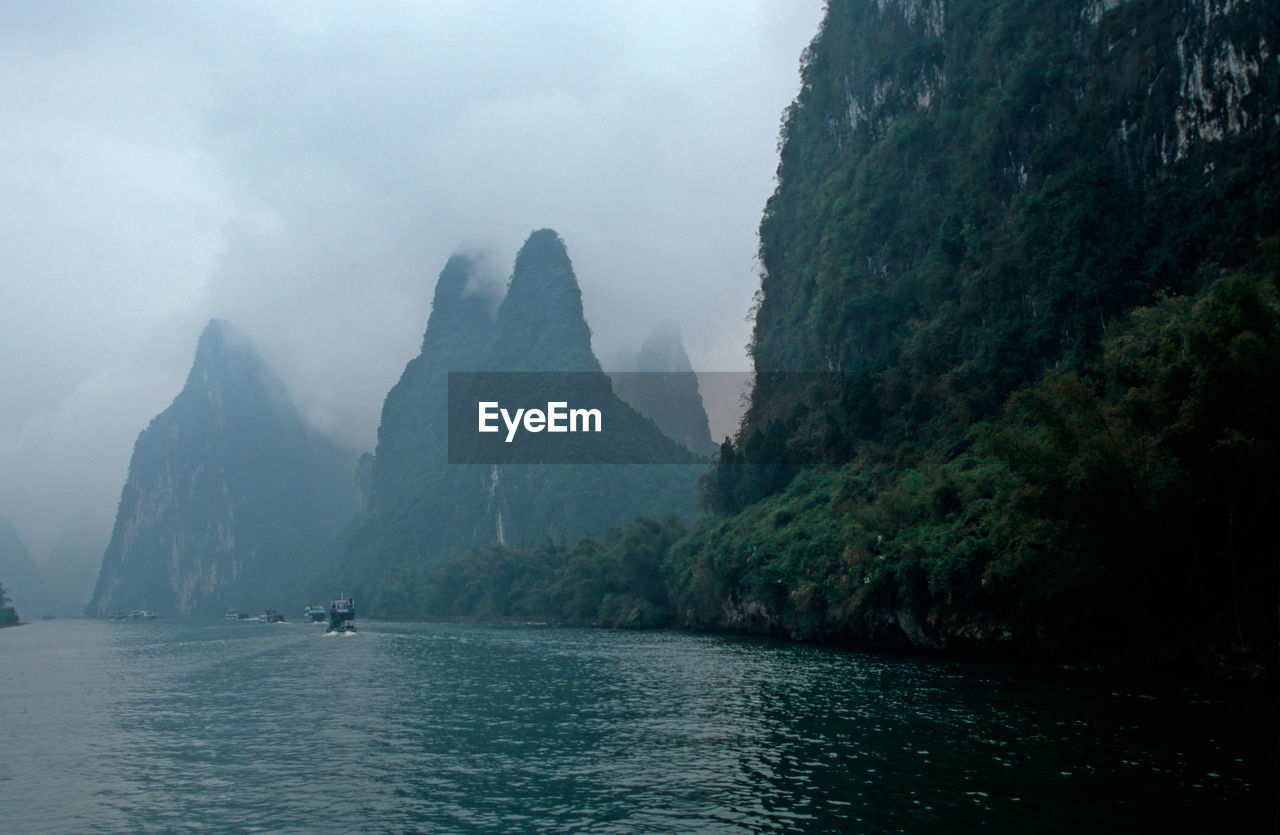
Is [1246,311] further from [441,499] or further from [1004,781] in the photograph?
[441,499]

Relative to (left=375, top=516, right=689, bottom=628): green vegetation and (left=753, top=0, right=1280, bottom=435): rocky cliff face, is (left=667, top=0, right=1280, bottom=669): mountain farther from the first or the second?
(left=375, top=516, right=689, bottom=628): green vegetation

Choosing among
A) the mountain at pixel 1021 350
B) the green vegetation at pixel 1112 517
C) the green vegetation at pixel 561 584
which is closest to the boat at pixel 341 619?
the green vegetation at pixel 561 584

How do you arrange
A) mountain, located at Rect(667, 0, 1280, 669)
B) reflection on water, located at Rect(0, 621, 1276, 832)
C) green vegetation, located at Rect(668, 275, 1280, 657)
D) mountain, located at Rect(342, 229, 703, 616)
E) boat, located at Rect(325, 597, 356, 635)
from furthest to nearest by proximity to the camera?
mountain, located at Rect(342, 229, 703, 616)
boat, located at Rect(325, 597, 356, 635)
mountain, located at Rect(667, 0, 1280, 669)
green vegetation, located at Rect(668, 275, 1280, 657)
reflection on water, located at Rect(0, 621, 1276, 832)

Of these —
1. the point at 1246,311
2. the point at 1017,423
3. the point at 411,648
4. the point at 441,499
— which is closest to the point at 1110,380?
the point at 1017,423

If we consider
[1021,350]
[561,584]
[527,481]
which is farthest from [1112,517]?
[527,481]

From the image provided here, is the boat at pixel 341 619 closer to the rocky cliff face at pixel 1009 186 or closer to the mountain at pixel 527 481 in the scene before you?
the rocky cliff face at pixel 1009 186

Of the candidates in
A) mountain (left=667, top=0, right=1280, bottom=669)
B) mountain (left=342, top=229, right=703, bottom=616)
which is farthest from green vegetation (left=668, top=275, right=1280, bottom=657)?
mountain (left=342, top=229, right=703, bottom=616)

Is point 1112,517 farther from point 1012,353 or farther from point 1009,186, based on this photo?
point 1009,186
